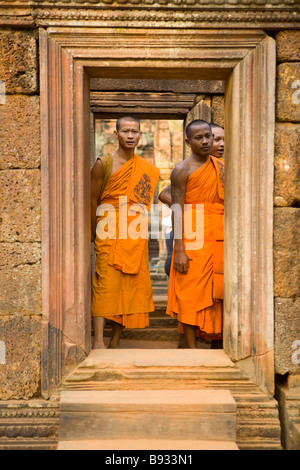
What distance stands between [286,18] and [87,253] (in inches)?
83.9

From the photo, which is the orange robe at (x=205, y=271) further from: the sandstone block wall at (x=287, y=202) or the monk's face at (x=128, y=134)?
the sandstone block wall at (x=287, y=202)

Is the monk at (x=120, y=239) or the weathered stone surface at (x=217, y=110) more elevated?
the weathered stone surface at (x=217, y=110)

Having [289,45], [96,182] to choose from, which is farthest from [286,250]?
[96,182]

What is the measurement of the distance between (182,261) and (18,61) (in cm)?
211

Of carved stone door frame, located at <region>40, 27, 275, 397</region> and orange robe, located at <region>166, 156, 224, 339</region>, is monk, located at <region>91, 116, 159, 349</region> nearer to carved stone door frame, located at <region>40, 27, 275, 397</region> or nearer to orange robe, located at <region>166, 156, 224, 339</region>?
orange robe, located at <region>166, 156, 224, 339</region>

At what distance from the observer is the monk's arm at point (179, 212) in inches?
176

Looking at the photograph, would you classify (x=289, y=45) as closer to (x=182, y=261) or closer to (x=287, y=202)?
(x=287, y=202)

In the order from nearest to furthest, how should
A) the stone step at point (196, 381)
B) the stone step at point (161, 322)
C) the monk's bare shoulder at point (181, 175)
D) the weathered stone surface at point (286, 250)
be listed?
the stone step at point (196, 381) < the weathered stone surface at point (286, 250) < the monk's bare shoulder at point (181, 175) < the stone step at point (161, 322)

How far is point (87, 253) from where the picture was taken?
3.73 meters

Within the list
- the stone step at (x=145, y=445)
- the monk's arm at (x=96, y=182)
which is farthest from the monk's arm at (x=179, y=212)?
the stone step at (x=145, y=445)

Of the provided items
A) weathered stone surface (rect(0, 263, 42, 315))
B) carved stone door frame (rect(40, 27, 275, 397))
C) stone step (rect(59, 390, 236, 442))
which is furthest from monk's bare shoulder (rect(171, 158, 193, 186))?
stone step (rect(59, 390, 236, 442))

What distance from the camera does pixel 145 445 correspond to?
10.2 ft

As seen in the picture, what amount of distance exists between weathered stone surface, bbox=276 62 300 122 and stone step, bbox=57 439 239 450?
2183 millimetres

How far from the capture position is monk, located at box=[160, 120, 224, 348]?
443 centimetres
